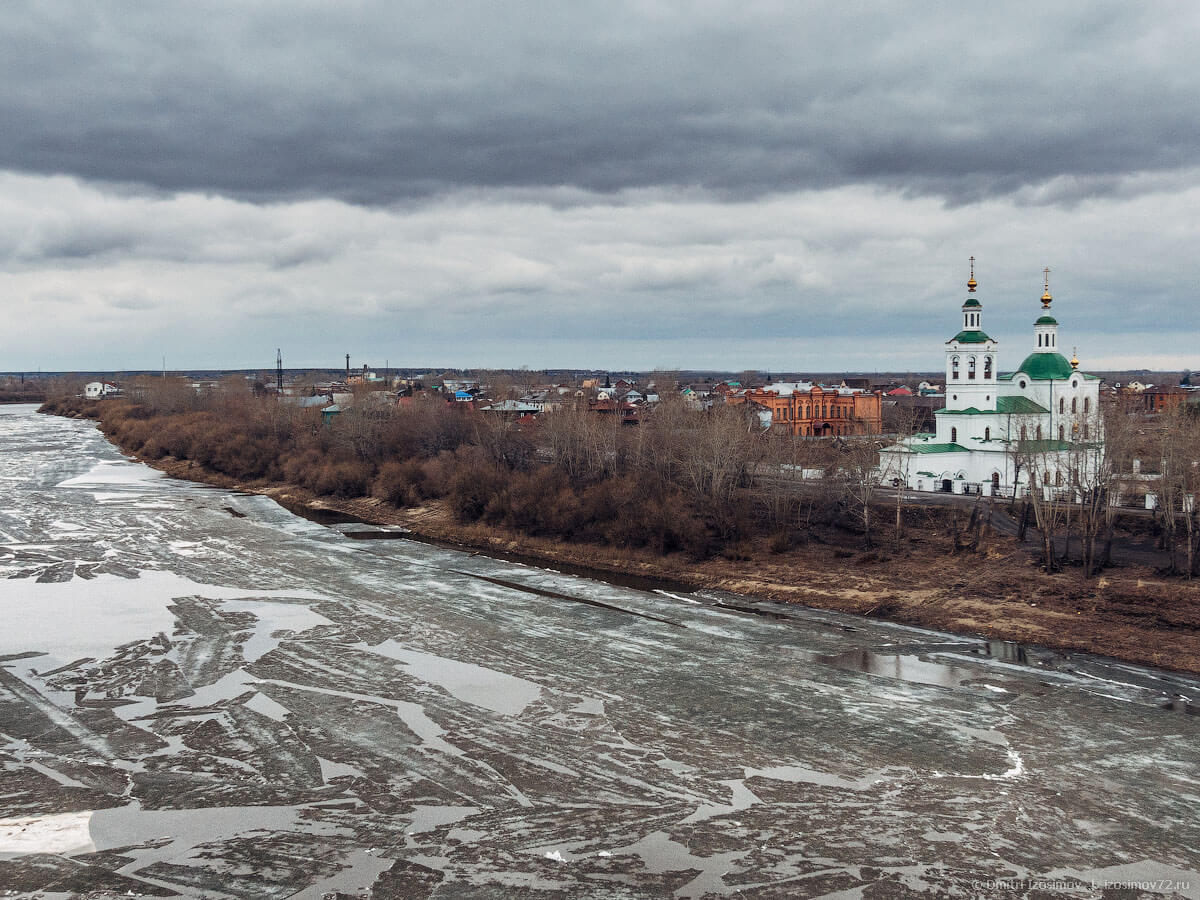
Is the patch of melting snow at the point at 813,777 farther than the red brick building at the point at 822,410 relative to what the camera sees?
No

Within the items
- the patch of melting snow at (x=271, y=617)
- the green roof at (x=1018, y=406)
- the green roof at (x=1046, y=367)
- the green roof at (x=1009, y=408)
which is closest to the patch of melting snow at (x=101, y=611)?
the patch of melting snow at (x=271, y=617)

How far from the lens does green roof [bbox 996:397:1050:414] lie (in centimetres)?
3691

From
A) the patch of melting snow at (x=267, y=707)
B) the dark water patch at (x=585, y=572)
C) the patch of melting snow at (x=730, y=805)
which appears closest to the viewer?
the patch of melting snow at (x=730, y=805)

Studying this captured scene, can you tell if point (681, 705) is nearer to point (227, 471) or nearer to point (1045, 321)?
point (1045, 321)

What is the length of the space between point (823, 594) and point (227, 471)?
37674 mm

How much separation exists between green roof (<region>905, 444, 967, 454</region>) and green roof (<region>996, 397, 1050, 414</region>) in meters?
2.33

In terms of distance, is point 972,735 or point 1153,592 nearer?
point 972,735

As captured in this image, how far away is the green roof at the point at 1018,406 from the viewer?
1453 inches

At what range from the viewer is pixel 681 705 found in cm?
1622

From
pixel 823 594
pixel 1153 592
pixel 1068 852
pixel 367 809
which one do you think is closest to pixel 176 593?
pixel 367 809

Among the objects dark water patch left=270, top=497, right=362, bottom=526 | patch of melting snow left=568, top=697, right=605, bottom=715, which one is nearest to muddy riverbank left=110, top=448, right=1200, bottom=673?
dark water patch left=270, top=497, right=362, bottom=526

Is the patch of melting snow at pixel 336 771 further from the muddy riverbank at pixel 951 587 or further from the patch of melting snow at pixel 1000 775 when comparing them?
the muddy riverbank at pixel 951 587

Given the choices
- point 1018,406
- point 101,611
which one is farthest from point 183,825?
point 1018,406

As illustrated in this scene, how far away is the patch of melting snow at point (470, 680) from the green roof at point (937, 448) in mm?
23044
